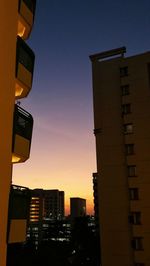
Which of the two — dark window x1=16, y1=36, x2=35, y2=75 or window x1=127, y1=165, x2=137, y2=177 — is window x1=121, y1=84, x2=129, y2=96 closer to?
window x1=127, y1=165, x2=137, y2=177

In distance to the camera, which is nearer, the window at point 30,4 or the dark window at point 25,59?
the dark window at point 25,59

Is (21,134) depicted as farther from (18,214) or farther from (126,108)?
(126,108)

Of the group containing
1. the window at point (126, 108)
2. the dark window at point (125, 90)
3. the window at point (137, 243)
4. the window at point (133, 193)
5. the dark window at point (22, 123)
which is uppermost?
the dark window at point (125, 90)

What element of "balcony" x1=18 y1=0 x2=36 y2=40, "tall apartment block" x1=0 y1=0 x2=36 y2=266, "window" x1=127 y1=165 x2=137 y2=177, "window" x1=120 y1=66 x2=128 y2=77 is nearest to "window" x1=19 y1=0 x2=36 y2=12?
"balcony" x1=18 y1=0 x2=36 y2=40

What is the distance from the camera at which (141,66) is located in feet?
118

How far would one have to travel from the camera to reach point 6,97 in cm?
1278

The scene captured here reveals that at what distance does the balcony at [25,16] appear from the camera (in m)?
15.6

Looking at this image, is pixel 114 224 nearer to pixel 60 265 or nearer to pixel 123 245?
pixel 123 245

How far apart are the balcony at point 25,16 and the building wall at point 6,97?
4.70 feet

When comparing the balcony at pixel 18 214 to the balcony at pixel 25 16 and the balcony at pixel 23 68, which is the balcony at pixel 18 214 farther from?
the balcony at pixel 25 16

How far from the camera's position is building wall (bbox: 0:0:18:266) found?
12.0 metres

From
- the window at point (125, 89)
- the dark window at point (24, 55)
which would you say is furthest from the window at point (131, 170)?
the dark window at point (24, 55)

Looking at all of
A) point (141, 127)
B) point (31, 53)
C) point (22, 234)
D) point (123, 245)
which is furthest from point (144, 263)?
point (31, 53)

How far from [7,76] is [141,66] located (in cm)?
2514
